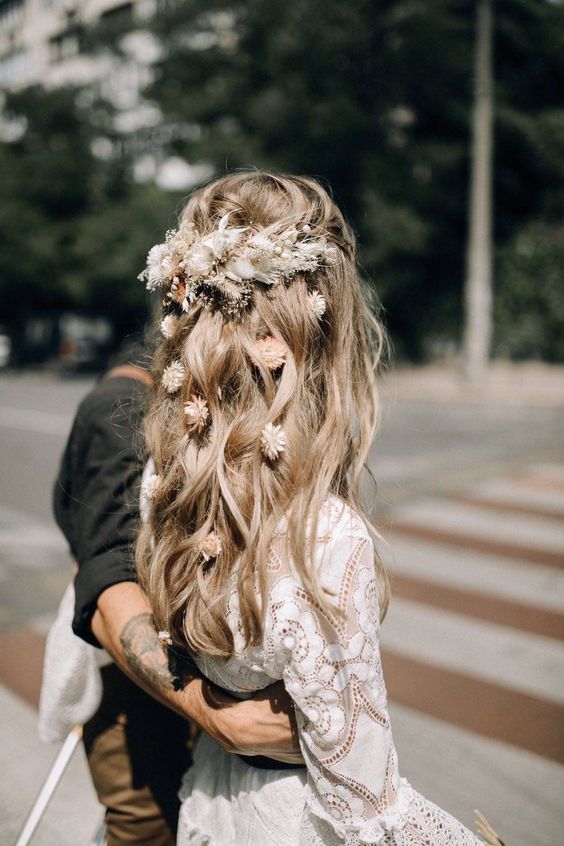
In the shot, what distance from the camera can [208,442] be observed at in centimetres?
134

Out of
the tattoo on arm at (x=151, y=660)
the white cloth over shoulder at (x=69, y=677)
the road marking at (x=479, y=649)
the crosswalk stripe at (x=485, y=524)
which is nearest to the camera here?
the tattoo on arm at (x=151, y=660)

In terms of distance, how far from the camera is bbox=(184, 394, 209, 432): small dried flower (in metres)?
1.32

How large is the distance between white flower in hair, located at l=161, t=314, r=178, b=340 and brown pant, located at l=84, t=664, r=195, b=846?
924mm

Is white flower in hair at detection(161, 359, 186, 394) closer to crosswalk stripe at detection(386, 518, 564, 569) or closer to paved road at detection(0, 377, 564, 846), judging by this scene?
paved road at detection(0, 377, 564, 846)

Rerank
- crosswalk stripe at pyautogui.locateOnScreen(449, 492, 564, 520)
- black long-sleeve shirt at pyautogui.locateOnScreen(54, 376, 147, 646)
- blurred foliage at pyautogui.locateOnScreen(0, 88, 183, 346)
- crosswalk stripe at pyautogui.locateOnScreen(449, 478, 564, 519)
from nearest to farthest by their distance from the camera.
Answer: black long-sleeve shirt at pyautogui.locateOnScreen(54, 376, 147, 646), crosswalk stripe at pyautogui.locateOnScreen(449, 492, 564, 520), crosswalk stripe at pyautogui.locateOnScreen(449, 478, 564, 519), blurred foliage at pyautogui.locateOnScreen(0, 88, 183, 346)

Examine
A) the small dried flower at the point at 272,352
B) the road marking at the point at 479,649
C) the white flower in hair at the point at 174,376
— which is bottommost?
the road marking at the point at 479,649

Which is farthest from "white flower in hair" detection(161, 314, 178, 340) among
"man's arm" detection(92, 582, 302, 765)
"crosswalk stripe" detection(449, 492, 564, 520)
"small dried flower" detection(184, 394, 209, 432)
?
"crosswalk stripe" detection(449, 492, 564, 520)

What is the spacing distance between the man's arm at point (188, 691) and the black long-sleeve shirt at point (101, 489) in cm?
4

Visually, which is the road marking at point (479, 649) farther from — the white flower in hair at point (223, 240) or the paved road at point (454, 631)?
the white flower in hair at point (223, 240)

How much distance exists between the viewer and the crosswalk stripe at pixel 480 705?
3189 mm

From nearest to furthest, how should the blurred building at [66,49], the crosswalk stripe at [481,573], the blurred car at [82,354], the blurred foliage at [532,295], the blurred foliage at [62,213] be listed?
the crosswalk stripe at [481,573] → the blurred foliage at [532,295] → the blurred car at [82,354] → the blurred foliage at [62,213] → the blurred building at [66,49]

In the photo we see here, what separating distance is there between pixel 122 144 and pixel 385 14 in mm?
12687

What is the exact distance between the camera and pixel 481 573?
519 centimetres

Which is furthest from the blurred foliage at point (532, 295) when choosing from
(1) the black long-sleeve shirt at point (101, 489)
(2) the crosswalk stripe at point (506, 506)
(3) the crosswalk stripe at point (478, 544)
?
(1) the black long-sleeve shirt at point (101, 489)
